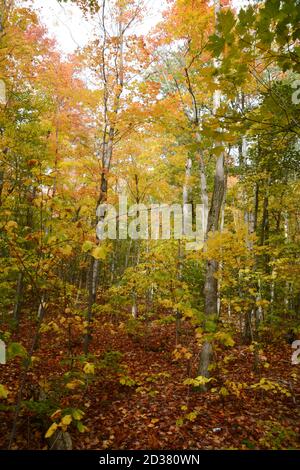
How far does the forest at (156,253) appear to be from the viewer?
2.42m

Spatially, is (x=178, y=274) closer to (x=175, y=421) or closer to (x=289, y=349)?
(x=289, y=349)

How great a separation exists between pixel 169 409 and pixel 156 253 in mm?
4157

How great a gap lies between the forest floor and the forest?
1.1 inches

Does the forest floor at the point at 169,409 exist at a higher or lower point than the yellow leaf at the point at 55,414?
lower

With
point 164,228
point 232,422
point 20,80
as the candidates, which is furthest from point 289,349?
point 20,80

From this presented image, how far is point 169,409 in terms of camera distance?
488 cm

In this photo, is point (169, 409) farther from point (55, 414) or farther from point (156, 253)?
point (156, 253)

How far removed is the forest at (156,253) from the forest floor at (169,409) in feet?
0.09

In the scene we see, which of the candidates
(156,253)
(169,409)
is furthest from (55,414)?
(156,253)

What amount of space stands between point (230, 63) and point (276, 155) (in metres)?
6.48

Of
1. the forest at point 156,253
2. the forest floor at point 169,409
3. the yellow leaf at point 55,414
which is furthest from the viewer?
the forest floor at point 169,409

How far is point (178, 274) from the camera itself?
8641 millimetres

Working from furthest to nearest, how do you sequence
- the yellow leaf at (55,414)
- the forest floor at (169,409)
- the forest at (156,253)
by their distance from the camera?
the forest floor at (169,409), the yellow leaf at (55,414), the forest at (156,253)

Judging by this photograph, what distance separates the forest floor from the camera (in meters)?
3.94
